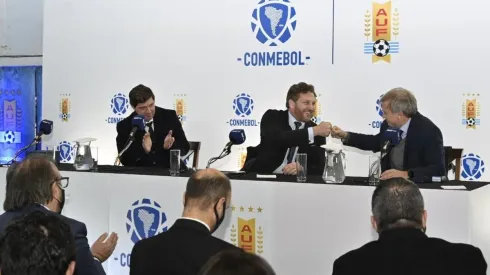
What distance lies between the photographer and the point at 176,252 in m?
2.17

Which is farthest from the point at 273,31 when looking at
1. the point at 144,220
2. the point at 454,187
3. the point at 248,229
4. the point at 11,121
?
the point at 11,121

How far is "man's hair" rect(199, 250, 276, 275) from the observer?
1.25m

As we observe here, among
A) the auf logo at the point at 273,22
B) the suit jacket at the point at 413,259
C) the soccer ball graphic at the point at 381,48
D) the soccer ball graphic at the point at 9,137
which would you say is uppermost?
the auf logo at the point at 273,22

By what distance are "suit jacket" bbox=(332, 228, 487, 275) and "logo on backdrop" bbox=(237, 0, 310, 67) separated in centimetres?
420

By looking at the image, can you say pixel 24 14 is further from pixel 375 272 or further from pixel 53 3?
pixel 375 272

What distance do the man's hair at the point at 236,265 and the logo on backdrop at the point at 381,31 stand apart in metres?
4.88

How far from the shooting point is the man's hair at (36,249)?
5.12 ft

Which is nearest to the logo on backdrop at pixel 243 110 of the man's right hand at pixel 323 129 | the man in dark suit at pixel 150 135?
the man in dark suit at pixel 150 135

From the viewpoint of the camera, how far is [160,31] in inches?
268

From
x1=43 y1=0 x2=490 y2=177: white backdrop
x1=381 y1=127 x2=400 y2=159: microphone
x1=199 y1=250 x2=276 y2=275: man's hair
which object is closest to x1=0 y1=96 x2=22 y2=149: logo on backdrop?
x1=43 y1=0 x2=490 y2=177: white backdrop

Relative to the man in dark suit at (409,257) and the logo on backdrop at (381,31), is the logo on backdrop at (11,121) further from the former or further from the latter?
the man in dark suit at (409,257)

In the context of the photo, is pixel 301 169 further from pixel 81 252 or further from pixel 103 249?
pixel 81 252

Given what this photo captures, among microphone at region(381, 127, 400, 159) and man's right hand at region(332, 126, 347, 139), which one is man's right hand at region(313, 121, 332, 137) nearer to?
man's right hand at region(332, 126, 347, 139)

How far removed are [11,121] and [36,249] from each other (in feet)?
22.8
